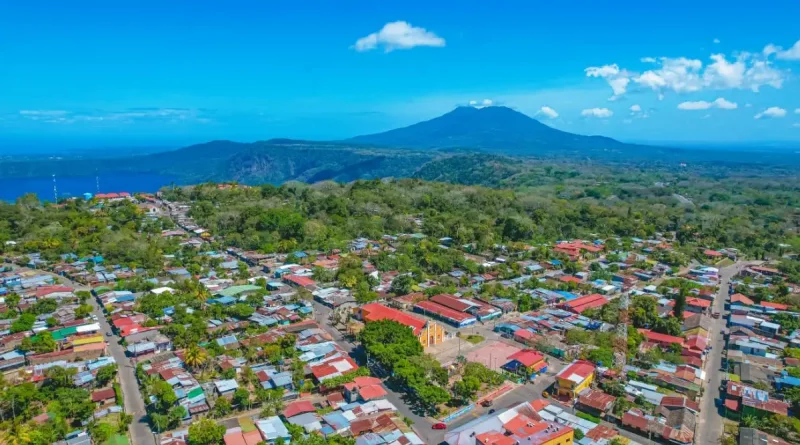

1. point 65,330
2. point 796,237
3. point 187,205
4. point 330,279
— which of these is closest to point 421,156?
point 187,205

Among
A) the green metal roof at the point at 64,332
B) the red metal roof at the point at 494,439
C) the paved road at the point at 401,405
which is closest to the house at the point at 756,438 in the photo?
the red metal roof at the point at 494,439

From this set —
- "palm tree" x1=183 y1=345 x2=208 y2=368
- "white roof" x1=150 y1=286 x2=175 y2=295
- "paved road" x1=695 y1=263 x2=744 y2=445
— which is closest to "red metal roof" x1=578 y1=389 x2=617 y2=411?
"paved road" x1=695 y1=263 x2=744 y2=445

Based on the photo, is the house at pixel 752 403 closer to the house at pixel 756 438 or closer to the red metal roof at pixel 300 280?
the house at pixel 756 438

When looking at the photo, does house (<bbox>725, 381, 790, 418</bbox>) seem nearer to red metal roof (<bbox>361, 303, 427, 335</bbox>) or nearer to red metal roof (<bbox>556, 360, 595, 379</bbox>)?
red metal roof (<bbox>556, 360, 595, 379</bbox>)

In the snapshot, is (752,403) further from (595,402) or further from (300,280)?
(300,280)

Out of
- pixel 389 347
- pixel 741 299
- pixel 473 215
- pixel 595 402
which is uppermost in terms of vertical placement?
pixel 473 215

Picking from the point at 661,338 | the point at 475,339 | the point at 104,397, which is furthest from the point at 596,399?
the point at 104,397
